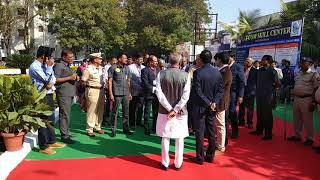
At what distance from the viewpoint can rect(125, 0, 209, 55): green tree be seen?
3650 cm

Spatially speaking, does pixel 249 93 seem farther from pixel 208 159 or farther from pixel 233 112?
pixel 208 159

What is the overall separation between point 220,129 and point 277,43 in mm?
9677

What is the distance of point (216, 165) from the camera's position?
5.82 m

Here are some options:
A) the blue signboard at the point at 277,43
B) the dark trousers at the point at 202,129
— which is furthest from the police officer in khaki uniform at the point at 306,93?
the blue signboard at the point at 277,43

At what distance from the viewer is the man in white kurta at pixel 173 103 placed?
5441 millimetres

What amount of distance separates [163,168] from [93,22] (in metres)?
31.2

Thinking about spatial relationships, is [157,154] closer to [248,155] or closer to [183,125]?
[183,125]

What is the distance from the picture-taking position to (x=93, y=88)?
7719 millimetres

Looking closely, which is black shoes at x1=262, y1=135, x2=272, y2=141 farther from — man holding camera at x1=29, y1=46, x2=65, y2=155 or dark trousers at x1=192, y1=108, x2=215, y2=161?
man holding camera at x1=29, y1=46, x2=65, y2=155

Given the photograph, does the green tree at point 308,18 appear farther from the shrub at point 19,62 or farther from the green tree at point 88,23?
the green tree at point 88,23

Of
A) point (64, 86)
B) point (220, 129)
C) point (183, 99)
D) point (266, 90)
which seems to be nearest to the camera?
point (183, 99)

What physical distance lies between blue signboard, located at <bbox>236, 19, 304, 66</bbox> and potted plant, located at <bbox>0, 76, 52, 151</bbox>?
1016cm

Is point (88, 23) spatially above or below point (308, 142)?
above

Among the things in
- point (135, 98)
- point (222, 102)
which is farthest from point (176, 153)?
point (135, 98)
